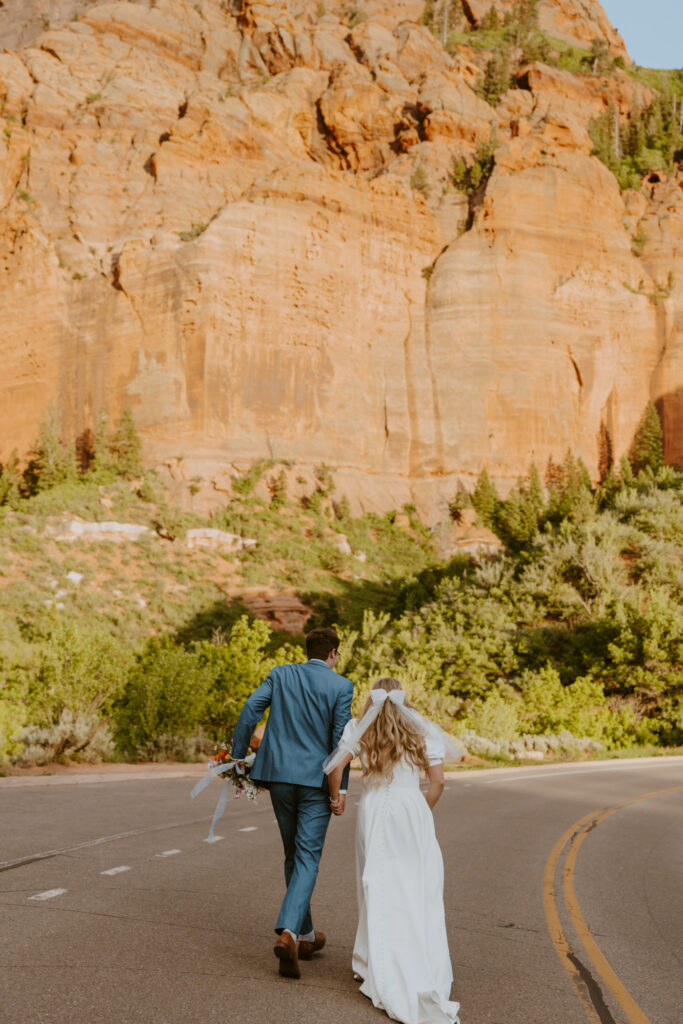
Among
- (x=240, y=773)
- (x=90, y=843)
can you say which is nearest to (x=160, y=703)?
(x=90, y=843)

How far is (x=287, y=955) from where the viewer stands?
16.9ft

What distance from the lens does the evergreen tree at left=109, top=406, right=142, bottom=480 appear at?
6272 cm

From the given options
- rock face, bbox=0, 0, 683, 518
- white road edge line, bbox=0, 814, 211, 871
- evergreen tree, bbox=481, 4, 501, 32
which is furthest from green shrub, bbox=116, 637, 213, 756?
evergreen tree, bbox=481, 4, 501, 32

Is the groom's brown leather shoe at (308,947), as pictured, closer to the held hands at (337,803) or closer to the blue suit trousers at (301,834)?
the blue suit trousers at (301,834)

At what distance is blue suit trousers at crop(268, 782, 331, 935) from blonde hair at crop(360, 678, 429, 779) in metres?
0.50

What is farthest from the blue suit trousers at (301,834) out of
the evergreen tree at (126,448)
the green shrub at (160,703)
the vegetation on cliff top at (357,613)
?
the evergreen tree at (126,448)

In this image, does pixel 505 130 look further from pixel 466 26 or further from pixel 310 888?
pixel 310 888

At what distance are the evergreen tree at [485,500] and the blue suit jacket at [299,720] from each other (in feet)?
202

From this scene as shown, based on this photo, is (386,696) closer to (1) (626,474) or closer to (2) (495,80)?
(1) (626,474)

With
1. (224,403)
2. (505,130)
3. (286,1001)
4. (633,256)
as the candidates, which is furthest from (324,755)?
(505,130)

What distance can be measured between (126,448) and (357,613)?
67.3 feet

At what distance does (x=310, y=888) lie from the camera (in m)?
5.50

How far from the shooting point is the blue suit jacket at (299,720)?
5.68 m

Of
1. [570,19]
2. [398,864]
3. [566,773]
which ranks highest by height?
[570,19]
